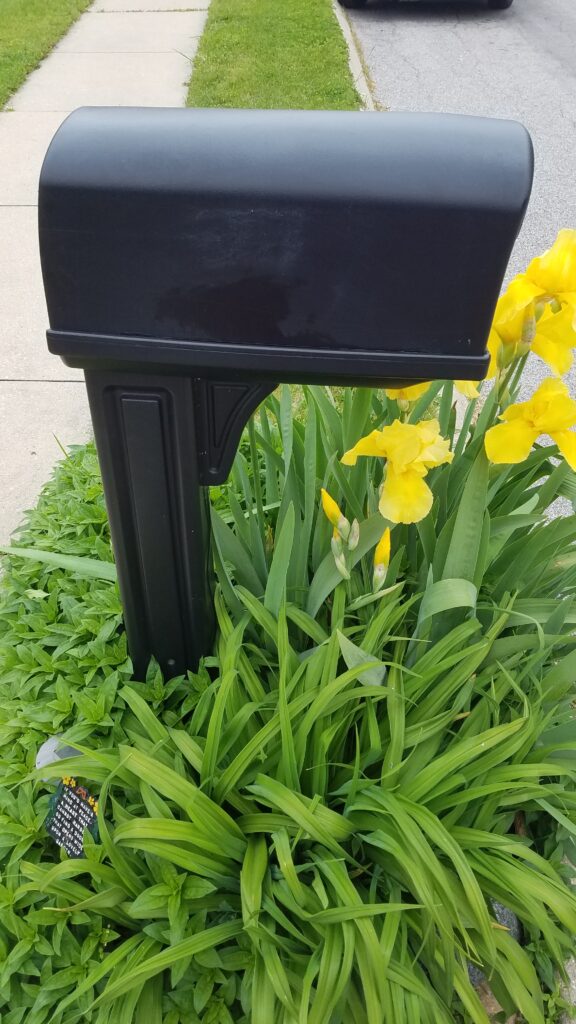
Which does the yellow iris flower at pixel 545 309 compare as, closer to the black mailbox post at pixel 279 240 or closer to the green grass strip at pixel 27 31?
the black mailbox post at pixel 279 240

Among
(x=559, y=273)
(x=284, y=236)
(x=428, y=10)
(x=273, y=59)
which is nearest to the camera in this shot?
(x=284, y=236)

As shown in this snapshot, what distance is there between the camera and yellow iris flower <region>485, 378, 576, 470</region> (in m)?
1.07

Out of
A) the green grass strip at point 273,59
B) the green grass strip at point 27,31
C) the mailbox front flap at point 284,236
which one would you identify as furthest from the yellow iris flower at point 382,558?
the green grass strip at point 27,31

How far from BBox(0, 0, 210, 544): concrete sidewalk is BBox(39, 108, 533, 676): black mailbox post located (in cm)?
149

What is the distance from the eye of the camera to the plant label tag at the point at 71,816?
131 centimetres

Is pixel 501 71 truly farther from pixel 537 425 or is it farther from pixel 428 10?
pixel 537 425

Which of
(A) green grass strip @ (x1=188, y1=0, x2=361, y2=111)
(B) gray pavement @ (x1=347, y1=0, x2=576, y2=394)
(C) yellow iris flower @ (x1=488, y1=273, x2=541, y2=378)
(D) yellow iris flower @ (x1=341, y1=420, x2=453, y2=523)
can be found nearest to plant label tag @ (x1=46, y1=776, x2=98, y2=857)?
(D) yellow iris flower @ (x1=341, y1=420, x2=453, y2=523)

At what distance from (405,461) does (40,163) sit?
441 centimetres

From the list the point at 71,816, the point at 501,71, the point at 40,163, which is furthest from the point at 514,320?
the point at 501,71

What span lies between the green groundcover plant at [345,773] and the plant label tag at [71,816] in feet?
0.13

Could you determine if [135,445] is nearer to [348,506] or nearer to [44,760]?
[348,506]

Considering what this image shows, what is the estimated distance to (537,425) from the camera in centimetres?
110

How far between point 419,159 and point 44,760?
1249mm

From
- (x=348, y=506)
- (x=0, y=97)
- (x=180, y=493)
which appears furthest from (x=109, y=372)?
(x=0, y=97)
